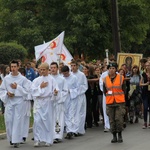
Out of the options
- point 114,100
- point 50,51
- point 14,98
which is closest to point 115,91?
point 114,100

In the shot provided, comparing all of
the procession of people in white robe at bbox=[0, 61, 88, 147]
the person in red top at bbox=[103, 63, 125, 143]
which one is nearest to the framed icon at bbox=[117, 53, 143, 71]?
the procession of people in white robe at bbox=[0, 61, 88, 147]

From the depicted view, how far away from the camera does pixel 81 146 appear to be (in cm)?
1234

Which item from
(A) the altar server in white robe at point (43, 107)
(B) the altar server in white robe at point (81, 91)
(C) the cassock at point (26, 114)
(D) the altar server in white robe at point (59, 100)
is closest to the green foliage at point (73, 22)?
(B) the altar server in white robe at point (81, 91)

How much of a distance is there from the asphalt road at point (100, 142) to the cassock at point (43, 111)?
29 centimetres

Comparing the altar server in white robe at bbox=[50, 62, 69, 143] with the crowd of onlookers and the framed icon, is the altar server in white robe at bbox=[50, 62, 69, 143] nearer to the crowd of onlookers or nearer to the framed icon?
the crowd of onlookers

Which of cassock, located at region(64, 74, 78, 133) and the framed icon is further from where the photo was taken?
the framed icon

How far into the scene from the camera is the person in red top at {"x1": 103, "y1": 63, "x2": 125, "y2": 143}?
12734mm

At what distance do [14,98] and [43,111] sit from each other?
2.47 ft

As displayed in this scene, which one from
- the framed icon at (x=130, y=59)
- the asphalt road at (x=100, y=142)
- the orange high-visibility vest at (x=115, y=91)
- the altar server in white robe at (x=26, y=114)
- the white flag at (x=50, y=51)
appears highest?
the white flag at (x=50, y=51)

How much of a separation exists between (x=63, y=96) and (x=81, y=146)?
162cm

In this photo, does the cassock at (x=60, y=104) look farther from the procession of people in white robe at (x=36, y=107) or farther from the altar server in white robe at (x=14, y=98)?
the altar server in white robe at (x=14, y=98)

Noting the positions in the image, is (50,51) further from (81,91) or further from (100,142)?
(100,142)

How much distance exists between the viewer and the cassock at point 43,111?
12.6 m

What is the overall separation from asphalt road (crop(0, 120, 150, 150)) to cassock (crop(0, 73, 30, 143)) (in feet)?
1.41
